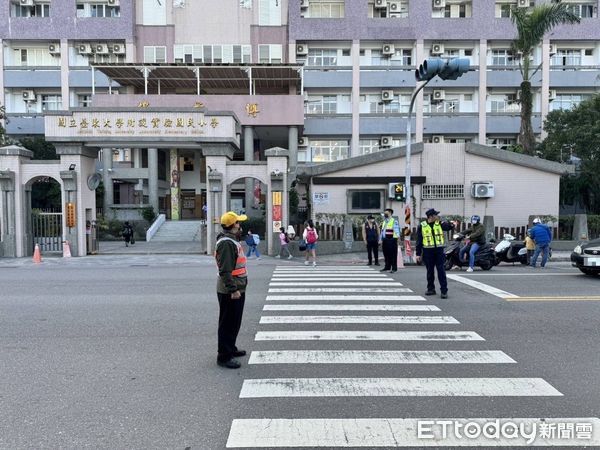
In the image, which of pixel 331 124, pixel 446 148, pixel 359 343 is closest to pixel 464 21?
pixel 331 124

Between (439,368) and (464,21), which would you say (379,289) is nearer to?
(439,368)

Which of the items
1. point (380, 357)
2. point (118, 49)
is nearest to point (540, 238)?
point (380, 357)

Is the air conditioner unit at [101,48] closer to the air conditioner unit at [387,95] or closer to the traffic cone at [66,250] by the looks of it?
the air conditioner unit at [387,95]

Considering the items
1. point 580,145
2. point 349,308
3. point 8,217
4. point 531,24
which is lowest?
point 349,308

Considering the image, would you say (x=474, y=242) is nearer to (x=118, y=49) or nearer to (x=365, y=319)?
(x=365, y=319)

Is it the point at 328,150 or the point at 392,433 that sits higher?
the point at 328,150

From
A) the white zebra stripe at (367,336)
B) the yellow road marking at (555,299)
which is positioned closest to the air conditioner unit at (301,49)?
the yellow road marking at (555,299)

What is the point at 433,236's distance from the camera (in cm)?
896

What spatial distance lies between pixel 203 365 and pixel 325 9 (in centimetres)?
3780

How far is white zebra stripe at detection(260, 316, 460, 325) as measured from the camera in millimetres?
7031

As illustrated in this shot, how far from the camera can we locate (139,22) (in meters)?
36.8

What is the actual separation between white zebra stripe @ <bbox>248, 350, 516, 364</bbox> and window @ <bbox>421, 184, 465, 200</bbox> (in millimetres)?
16739

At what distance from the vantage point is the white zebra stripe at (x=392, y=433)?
3422mm

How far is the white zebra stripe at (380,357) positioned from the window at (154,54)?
118 feet
